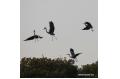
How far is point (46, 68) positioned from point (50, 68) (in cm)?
5

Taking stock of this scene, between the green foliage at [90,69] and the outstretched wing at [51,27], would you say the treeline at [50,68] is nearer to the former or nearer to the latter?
the green foliage at [90,69]

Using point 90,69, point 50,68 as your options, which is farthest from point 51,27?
point 90,69

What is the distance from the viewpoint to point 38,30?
11.7 ft

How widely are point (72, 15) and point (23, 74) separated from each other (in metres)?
0.89

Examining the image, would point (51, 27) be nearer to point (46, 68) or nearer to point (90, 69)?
point (46, 68)

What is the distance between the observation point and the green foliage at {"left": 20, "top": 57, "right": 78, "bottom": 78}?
351cm

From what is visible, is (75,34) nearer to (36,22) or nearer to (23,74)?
(36,22)

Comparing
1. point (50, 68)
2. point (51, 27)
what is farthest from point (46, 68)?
point (51, 27)

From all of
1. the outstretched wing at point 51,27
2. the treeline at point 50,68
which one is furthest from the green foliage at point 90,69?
the outstretched wing at point 51,27

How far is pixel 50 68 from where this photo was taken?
139 inches

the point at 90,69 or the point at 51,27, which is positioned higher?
the point at 51,27

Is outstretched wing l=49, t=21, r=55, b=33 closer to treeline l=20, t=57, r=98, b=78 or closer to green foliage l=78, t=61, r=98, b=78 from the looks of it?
treeline l=20, t=57, r=98, b=78
